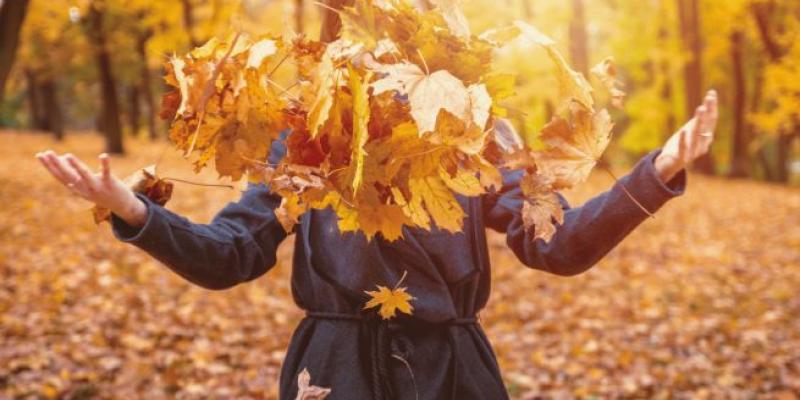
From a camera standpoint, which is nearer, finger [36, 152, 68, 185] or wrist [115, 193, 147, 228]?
finger [36, 152, 68, 185]

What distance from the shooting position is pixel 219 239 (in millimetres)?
1707

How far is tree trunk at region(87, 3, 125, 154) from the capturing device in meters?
16.7

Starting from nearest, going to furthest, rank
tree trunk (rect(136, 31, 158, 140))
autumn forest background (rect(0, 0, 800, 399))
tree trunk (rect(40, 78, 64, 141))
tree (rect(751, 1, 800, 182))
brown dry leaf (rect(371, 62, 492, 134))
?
1. brown dry leaf (rect(371, 62, 492, 134))
2. autumn forest background (rect(0, 0, 800, 399))
3. tree (rect(751, 1, 800, 182))
4. tree trunk (rect(136, 31, 158, 140))
5. tree trunk (rect(40, 78, 64, 141))

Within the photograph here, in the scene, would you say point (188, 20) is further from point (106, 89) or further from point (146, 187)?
point (146, 187)

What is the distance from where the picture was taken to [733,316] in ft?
21.1

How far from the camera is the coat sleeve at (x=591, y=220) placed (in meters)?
1.52

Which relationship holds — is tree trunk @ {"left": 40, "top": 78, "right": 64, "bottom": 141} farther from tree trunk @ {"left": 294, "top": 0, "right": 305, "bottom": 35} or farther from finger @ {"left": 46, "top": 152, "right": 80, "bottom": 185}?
finger @ {"left": 46, "top": 152, "right": 80, "bottom": 185}

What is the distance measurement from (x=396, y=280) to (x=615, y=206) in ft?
1.77

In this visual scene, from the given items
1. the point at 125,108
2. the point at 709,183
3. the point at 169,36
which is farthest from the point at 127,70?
the point at 709,183

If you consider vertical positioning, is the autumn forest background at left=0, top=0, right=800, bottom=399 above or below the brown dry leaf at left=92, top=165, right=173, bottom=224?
below

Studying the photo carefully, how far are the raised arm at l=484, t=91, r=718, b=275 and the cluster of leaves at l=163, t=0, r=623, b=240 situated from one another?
0.78 feet

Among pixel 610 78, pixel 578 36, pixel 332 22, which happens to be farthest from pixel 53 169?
pixel 578 36

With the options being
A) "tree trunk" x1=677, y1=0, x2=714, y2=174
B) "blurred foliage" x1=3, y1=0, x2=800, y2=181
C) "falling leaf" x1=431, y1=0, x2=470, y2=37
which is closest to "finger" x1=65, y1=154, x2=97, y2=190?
"falling leaf" x1=431, y1=0, x2=470, y2=37

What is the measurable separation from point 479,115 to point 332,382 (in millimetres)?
927
